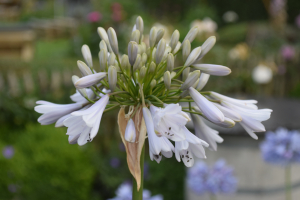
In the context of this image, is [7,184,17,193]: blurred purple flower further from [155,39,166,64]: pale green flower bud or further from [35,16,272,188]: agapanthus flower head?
[155,39,166,64]: pale green flower bud

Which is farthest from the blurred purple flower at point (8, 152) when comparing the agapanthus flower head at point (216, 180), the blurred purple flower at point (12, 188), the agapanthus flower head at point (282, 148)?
the agapanthus flower head at point (282, 148)

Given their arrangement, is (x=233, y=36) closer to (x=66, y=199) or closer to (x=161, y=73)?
(x=66, y=199)

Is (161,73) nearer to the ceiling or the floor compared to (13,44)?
nearer to the ceiling

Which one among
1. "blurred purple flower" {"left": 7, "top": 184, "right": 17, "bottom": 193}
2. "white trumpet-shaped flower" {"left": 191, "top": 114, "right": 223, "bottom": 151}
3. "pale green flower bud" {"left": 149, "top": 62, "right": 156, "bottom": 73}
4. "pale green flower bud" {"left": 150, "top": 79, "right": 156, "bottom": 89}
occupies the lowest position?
"blurred purple flower" {"left": 7, "top": 184, "right": 17, "bottom": 193}

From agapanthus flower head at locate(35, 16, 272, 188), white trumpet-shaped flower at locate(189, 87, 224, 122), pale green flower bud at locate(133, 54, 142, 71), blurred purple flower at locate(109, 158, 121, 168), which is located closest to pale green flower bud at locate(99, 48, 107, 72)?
agapanthus flower head at locate(35, 16, 272, 188)

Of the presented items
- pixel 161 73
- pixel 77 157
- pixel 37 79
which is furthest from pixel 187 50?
pixel 37 79

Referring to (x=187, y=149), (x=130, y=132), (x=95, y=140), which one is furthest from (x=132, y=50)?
(x=95, y=140)
